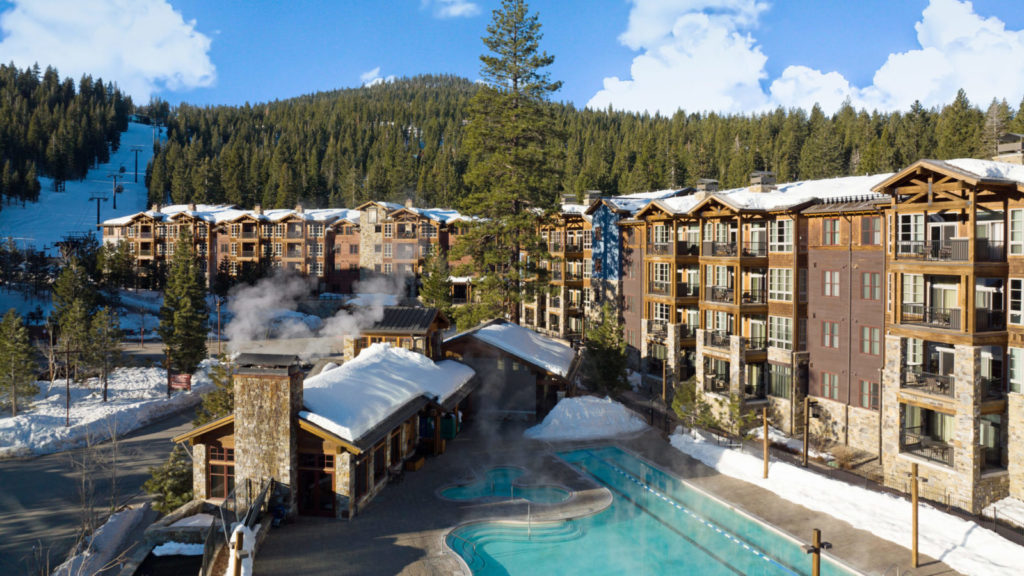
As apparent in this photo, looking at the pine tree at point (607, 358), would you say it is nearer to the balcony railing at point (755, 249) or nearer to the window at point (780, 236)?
the balcony railing at point (755, 249)

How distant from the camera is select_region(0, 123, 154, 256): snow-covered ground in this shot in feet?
299

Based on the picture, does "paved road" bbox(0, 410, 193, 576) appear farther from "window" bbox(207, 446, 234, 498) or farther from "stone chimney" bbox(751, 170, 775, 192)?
"stone chimney" bbox(751, 170, 775, 192)

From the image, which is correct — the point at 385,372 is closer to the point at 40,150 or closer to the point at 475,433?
the point at 475,433

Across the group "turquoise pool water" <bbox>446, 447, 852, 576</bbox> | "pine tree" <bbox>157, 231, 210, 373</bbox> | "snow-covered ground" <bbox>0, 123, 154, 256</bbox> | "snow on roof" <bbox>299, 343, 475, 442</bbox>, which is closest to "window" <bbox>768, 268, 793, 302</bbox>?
"turquoise pool water" <bbox>446, 447, 852, 576</bbox>

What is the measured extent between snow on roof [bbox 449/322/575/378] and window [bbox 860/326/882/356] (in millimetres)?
11914

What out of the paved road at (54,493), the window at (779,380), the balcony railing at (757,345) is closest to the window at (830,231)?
the balcony railing at (757,345)

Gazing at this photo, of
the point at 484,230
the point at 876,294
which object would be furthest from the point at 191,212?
the point at 876,294

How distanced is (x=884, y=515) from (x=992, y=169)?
10.8 meters

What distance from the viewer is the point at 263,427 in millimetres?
17438

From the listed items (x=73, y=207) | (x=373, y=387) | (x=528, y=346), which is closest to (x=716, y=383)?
(x=528, y=346)

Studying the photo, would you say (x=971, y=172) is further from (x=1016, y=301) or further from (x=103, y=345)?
(x=103, y=345)

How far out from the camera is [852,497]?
19531 millimetres

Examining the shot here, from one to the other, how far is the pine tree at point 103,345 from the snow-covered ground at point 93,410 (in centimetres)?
140

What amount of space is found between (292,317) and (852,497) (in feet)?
163
